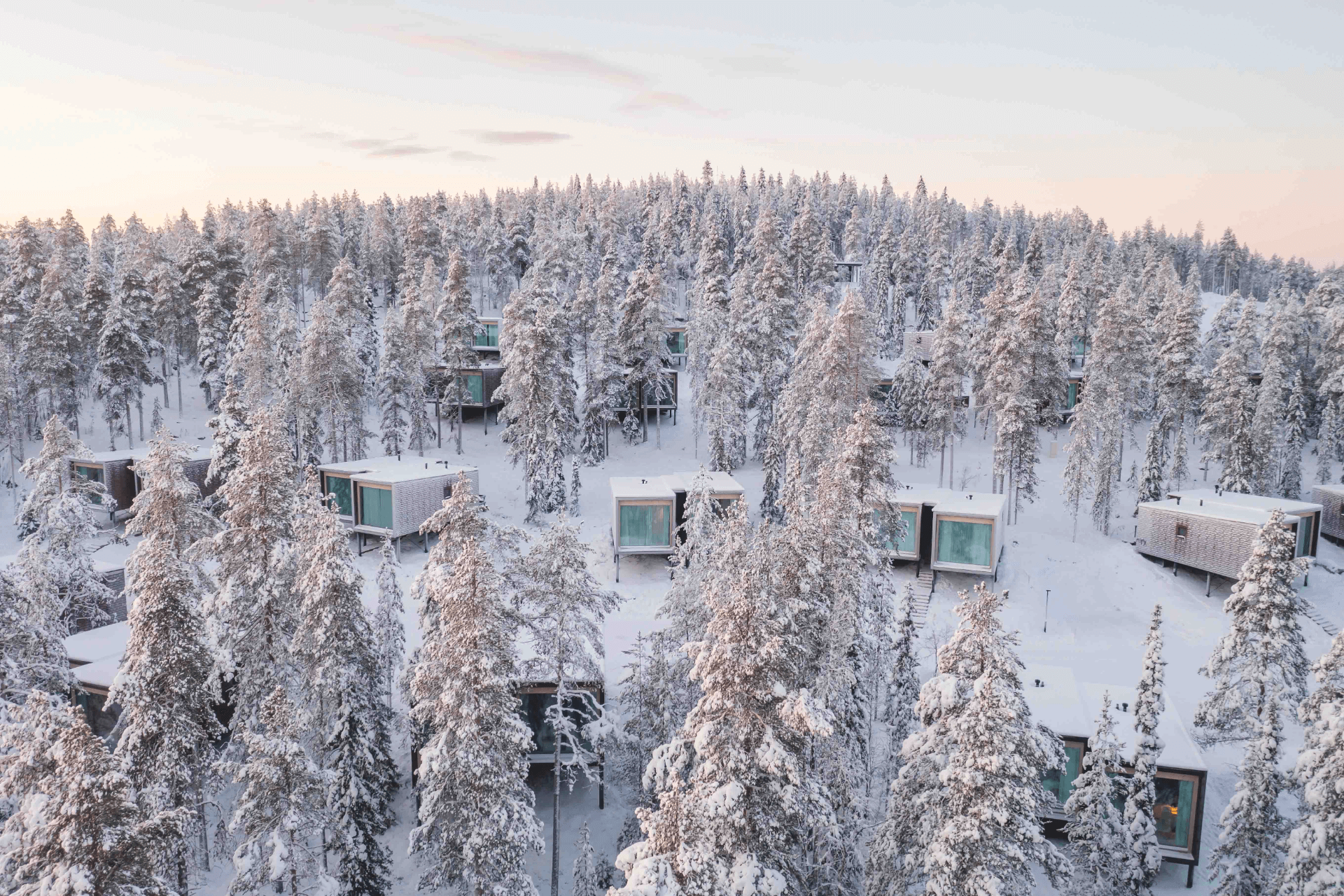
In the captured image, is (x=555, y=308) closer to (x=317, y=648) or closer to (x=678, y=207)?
(x=317, y=648)

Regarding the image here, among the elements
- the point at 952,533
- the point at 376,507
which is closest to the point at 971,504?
the point at 952,533

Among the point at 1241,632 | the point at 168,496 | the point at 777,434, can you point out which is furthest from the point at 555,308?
the point at 1241,632

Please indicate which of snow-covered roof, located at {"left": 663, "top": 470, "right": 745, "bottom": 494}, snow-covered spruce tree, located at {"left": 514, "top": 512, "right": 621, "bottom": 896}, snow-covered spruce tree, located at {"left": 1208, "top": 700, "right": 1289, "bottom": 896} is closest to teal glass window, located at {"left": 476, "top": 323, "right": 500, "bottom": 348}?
snow-covered roof, located at {"left": 663, "top": 470, "right": 745, "bottom": 494}

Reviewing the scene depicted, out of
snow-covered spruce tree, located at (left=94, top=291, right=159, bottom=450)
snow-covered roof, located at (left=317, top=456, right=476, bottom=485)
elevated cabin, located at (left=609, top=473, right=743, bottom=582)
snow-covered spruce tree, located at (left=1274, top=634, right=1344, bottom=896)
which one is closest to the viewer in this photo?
snow-covered spruce tree, located at (left=1274, top=634, right=1344, bottom=896)

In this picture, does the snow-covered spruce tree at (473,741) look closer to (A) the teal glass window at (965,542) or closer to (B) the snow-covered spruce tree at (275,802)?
(B) the snow-covered spruce tree at (275,802)

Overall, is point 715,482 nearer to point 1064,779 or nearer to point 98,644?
point 1064,779

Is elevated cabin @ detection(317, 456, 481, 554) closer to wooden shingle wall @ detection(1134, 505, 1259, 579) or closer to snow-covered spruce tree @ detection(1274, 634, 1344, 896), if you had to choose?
snow-covered spruce tree @ detection(1274, 634, 1344, 896)
